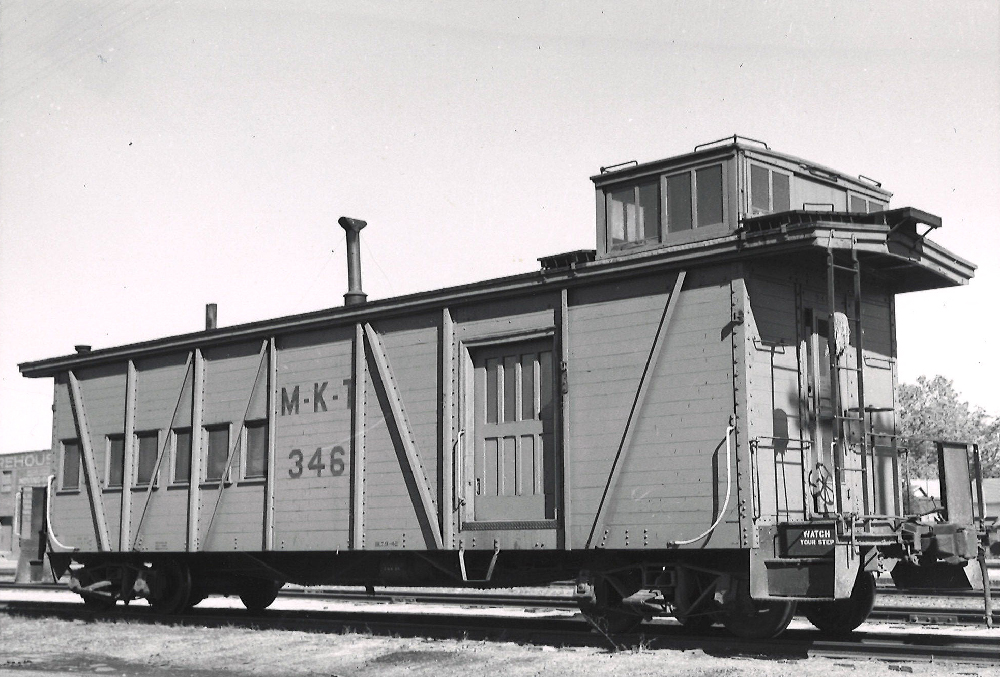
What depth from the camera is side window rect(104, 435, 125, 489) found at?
57.7 feet

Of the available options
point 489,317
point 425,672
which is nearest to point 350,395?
point 489,317

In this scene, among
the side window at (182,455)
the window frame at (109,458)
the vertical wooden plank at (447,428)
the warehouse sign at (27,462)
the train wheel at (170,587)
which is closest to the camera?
the vertical wooden plank at (447,428)

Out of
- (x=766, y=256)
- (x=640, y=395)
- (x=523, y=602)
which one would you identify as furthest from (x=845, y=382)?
(x=523, y=602)

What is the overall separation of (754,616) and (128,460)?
34.1 ft

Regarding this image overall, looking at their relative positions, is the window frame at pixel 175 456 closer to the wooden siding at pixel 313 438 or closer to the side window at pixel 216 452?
the side window at pixel 216 452

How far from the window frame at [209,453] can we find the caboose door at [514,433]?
4.36m

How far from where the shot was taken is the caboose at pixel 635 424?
1112 cm

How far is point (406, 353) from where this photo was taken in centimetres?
1402

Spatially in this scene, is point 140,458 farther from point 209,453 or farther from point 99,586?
point 99,586

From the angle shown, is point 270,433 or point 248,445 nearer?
point 270,433

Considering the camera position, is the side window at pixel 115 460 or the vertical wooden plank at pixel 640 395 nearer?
the vertical wooden plank at pixel 640 395

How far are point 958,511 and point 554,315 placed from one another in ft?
15.8

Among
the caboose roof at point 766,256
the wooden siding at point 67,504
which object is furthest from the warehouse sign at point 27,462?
the caboose roof at point 766,256

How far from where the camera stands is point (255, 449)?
1570 centimetres
